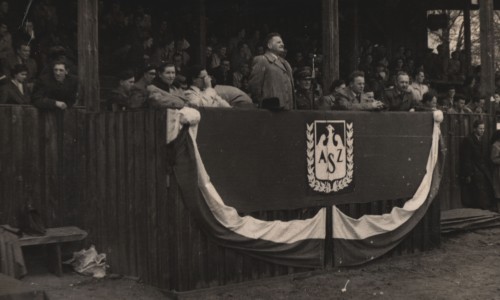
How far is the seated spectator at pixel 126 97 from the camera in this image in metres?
7.93

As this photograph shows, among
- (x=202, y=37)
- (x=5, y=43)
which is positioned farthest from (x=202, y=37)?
(x=5, y=43)

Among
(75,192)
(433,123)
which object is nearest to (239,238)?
(75,192)

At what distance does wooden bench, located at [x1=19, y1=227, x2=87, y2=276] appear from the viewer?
758cm

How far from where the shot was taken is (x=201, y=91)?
335 inches

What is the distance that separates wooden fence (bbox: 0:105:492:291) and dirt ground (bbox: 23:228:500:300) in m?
0.16

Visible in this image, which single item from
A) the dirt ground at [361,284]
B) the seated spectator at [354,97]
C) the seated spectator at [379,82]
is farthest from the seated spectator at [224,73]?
the dirt ground at [361,284]

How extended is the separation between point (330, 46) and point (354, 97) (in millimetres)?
1129

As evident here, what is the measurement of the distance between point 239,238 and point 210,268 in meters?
0.46

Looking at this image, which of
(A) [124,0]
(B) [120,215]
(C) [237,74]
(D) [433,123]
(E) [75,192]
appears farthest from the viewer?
(A) [124,0]

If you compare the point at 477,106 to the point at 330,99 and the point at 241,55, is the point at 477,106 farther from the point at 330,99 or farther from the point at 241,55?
the point at 330,99

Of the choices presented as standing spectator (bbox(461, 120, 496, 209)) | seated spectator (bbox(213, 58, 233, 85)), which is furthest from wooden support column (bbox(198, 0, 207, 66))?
standing spectator (bbox(461, 120, 496, 209))

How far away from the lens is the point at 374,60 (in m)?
18.3

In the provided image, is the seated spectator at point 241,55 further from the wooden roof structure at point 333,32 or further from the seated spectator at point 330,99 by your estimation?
the seated spectator at point 330,99

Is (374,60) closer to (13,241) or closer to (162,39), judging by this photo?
(162,39)
